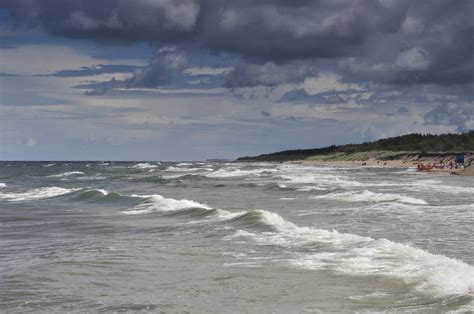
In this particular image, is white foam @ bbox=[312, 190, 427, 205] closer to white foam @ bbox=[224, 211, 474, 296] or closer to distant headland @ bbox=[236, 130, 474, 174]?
white foam @ bbox=[224, 211, 474, 296]

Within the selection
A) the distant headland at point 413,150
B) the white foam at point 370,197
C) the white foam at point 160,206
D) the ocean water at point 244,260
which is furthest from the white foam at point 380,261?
the distant headland at point 413,150

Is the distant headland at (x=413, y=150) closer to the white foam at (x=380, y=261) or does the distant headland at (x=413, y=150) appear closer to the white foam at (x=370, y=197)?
the white foam at (x=370, y=197)

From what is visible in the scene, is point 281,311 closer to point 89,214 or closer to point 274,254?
point 274,254

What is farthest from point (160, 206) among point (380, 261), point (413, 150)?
point (413, 150)

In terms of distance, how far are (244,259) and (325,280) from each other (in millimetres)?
3074

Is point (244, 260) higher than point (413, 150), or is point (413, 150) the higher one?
point (413, 150)

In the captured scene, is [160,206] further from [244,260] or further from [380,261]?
[380,261]

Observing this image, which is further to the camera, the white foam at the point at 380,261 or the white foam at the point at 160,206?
the white foam at the point at 160,206

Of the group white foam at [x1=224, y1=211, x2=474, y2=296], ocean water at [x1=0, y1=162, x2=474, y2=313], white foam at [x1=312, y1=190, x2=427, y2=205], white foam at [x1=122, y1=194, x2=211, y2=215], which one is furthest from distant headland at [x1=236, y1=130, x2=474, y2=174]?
white foam at [x1=224, y1=211, x2=474, y2=296]

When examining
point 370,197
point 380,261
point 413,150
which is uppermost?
point 413,150

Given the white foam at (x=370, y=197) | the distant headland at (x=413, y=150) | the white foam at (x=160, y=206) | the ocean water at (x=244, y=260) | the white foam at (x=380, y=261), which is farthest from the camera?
the distant headland at (x=413, y=150)

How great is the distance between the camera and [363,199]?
30719 mm

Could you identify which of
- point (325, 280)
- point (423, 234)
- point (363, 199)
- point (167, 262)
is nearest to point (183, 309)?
point (325, 280)

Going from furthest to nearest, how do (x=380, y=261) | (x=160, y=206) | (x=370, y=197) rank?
(x=370, y=197), (x=160, y=206), (x=380, y=261)
